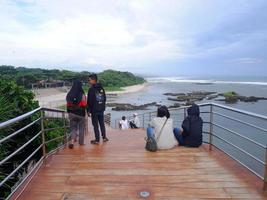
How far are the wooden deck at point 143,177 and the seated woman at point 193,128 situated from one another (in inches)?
12.0

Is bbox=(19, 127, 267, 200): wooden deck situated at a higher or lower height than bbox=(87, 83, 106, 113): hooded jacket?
lower

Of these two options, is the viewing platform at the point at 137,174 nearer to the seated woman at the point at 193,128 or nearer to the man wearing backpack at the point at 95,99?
the seated woman at the point at 193,128

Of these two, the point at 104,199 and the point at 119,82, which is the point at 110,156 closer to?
the point at 104,199

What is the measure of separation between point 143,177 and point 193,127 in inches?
85.0

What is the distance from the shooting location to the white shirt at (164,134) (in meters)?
6.42

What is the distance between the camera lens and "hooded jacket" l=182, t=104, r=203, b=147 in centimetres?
646

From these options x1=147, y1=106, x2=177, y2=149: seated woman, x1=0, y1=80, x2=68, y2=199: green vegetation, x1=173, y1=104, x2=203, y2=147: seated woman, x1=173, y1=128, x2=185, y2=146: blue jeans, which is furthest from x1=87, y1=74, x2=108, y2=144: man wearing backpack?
x1=173, y1=104, x2=203, y2=147: seated woman

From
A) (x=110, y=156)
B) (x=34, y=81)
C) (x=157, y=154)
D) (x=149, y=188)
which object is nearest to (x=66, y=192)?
(x=149, y=188)

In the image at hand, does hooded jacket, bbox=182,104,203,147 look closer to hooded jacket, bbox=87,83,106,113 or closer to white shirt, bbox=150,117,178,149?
white shirt, bbox=150,117,178,149

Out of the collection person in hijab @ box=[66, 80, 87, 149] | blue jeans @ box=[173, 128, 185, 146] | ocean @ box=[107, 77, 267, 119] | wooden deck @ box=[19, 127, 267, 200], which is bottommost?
ocean @ box=[107, 77, 267, 119]

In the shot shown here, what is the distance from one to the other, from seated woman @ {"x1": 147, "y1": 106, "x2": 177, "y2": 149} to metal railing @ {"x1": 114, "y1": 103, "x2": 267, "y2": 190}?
0.73m

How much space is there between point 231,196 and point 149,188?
1.02 meters

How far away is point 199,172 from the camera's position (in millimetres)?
4863

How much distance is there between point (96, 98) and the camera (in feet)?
23.6
